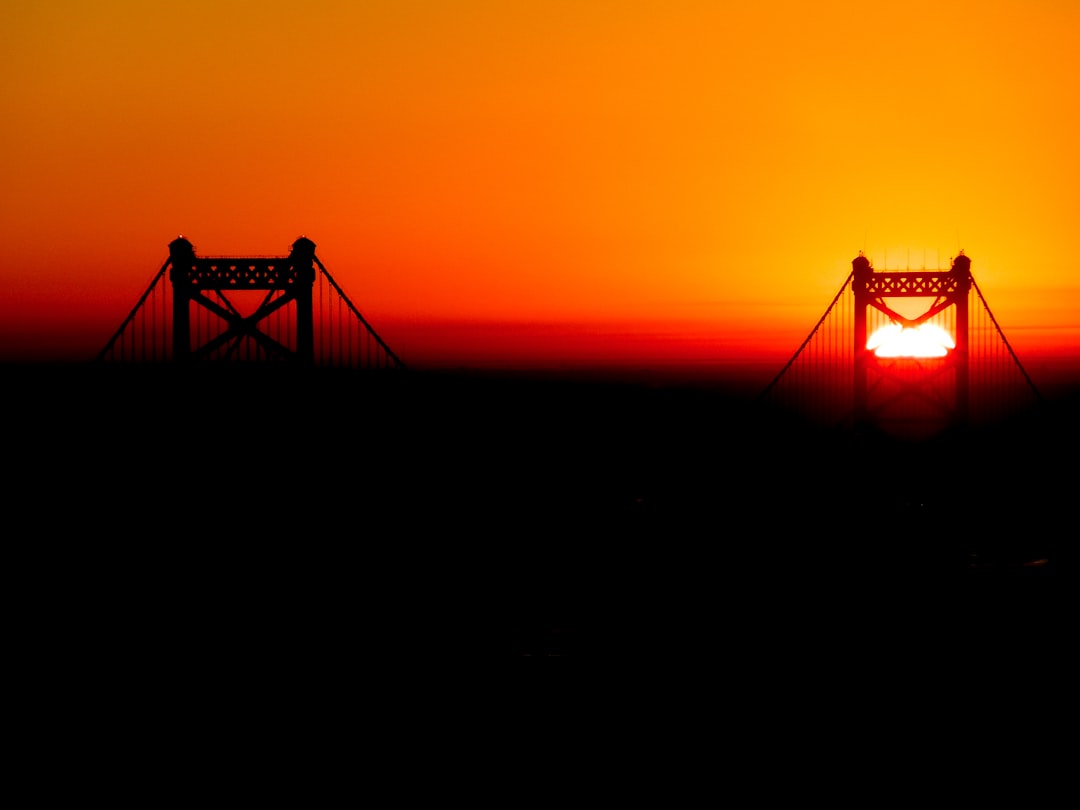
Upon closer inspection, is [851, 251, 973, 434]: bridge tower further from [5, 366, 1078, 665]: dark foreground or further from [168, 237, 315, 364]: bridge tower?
[168, 237, 315, 364]: bridge tower

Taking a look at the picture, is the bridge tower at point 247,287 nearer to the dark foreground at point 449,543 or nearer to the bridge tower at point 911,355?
the dark foreground at point 449,543

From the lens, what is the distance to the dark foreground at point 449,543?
24.6m

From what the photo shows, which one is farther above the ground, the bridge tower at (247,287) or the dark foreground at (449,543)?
the bridge tower at (247,287)

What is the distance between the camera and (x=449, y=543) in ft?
124

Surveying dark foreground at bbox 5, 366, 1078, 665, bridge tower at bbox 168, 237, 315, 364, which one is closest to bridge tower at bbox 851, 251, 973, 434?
dark foreground at bbox 5, 366, 1078, 665

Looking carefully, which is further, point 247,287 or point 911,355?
point 911,355

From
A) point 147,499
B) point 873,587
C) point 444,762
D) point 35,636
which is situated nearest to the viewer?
point 444,762

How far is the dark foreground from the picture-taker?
80.7ft

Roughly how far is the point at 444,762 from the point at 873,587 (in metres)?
16.9

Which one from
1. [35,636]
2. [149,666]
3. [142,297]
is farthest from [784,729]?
[142,297]

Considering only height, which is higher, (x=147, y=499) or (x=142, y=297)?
(x=142, y=297)

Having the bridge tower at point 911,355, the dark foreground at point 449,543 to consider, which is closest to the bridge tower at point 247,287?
the dark foreground at point 449,543

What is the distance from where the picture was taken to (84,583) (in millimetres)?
29297

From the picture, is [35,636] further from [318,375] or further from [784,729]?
[784,729]
